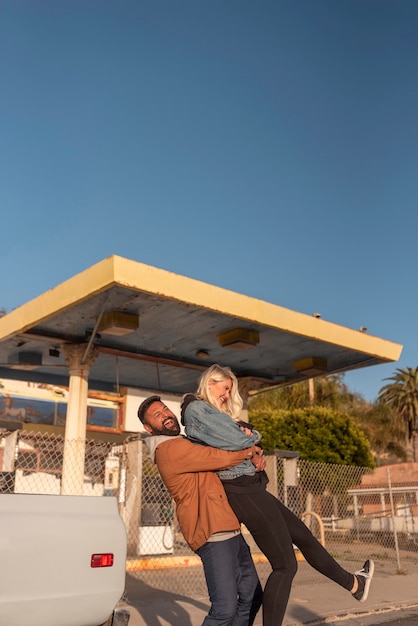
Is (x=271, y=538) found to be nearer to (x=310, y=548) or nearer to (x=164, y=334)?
(x=310, y=548)

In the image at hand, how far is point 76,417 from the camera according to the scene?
11289mm

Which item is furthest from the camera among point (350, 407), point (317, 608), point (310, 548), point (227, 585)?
point (350, 407)

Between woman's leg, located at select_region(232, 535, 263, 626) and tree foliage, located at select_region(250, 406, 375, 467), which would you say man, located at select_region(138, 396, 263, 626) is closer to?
woman's leg, located at select_region(232, 535, 263, 626)

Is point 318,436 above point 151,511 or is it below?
above

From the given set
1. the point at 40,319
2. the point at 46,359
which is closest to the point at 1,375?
the point at 46,359

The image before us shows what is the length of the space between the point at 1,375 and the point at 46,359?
57.5 inches

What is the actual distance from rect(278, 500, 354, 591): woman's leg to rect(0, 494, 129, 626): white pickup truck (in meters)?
0.90

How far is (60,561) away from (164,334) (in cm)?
849

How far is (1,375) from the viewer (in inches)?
540

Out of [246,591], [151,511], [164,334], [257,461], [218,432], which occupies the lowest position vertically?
[246,591]

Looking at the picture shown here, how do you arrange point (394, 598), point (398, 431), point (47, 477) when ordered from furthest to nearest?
point (398, 431)
point (47, 477)
point (394, 598)

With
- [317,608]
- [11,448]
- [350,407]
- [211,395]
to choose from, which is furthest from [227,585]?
[350,407]

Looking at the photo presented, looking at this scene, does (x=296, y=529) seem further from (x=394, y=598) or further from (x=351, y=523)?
(x=351, y=523)

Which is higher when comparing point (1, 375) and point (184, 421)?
point (1, 375)
